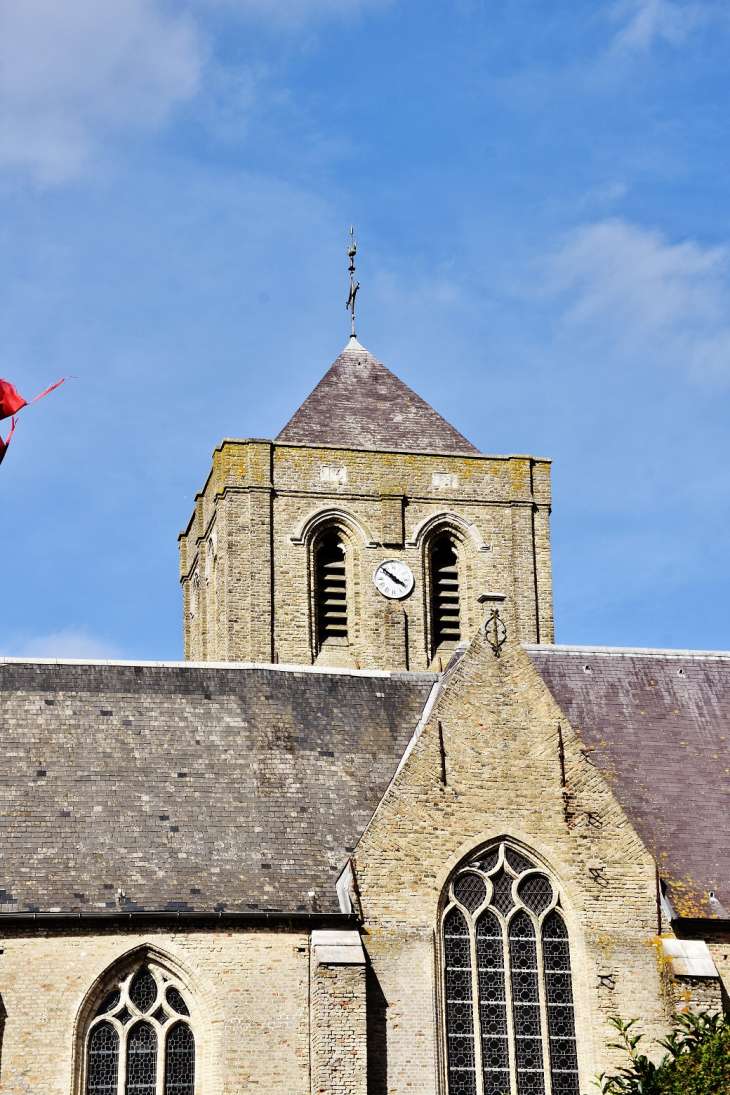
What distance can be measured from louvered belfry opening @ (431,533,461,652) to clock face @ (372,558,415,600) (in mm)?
866

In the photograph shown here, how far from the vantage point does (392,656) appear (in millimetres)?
41406

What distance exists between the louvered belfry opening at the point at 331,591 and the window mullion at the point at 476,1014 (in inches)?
625

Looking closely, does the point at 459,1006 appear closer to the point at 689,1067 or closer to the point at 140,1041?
the point at 689,1067

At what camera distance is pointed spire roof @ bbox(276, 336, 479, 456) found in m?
45.3

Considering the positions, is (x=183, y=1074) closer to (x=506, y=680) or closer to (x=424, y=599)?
(x=506, y=680)

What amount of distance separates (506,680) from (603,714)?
338 centimetres

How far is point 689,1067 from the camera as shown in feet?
76.9

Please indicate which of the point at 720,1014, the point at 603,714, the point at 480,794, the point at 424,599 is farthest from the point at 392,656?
the point at 720,1014

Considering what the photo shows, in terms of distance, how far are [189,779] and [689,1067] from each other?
30.0 ft

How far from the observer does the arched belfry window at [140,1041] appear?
25.3 meters

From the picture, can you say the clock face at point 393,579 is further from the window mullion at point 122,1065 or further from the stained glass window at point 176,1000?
the window mullion at point 122,1065

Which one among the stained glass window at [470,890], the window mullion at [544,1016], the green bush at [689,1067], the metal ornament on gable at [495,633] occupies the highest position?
the metal ornament on gable at [495,633]

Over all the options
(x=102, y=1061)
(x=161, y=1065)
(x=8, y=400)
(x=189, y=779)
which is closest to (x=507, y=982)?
(x=161, y=1065)

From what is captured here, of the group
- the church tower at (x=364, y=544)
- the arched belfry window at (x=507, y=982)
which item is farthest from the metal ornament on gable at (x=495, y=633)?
the church tower at (x=364, y=544)
